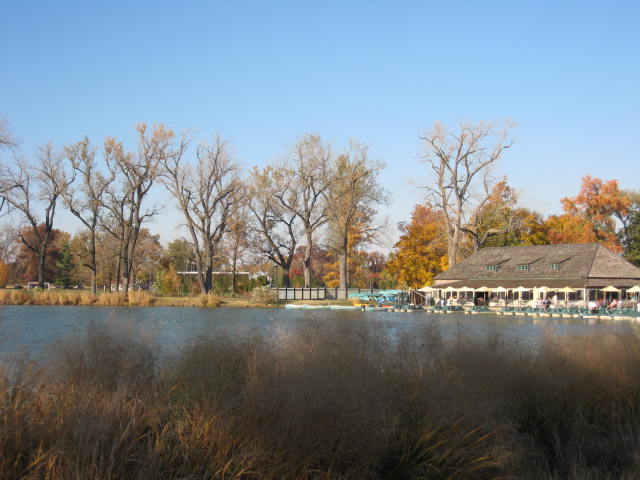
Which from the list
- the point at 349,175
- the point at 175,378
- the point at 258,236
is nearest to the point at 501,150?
the point at 349,175

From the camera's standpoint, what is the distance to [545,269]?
5628 cm

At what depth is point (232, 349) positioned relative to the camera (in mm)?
8219

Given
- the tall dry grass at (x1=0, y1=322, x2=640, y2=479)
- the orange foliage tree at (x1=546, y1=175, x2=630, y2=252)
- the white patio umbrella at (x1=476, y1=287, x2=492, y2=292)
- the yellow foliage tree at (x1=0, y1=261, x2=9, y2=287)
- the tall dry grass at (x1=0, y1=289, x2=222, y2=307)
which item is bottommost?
the tall dry grass at (x1=0, y1=322, x2=640, y2=479)

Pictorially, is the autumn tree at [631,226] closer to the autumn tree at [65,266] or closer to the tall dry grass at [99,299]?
the tall dry grass at [99,299]

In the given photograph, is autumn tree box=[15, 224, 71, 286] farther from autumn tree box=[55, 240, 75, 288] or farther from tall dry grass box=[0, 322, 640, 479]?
tall dry grass box=[0, 322, 640, 479]

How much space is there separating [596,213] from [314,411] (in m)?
71.4

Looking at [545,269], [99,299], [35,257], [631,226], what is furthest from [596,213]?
[35,257]

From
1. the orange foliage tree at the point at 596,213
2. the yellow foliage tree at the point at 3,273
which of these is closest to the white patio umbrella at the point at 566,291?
the orange foliage tree at the point at 596,213

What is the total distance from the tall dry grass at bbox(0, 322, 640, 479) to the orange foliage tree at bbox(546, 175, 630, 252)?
2532 inches

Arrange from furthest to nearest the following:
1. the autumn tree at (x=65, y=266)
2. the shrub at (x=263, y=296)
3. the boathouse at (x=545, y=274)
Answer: the autumn tree at (x=65, y=266)
the shrub at (x=263, y=296)
the boathouse at (x=545, y=274)

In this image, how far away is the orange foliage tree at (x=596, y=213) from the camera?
6931 centimetres

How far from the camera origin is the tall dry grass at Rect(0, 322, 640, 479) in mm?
5586

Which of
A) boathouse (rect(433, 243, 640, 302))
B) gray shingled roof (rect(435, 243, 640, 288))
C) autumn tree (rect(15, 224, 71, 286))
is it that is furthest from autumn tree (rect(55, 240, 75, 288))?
boathouse (rect(433, 243, 640, 302))

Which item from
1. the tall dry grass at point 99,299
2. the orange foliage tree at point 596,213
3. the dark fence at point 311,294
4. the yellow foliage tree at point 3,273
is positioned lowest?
the tall dry grass at point 99,299
